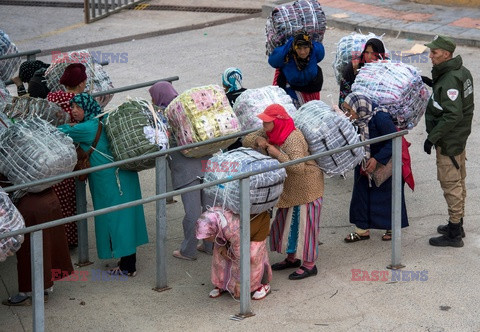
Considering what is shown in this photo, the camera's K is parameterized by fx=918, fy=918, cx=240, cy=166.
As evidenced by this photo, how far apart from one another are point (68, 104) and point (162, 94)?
2.37 ft

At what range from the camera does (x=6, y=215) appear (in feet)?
17.9

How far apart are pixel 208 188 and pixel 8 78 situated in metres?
3.61

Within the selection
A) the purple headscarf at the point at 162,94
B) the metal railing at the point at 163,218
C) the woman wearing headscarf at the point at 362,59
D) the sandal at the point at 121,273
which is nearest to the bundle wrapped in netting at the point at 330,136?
the metal railing at the point at 163,218

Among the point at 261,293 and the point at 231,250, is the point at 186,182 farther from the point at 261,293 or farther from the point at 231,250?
the point at 261,293

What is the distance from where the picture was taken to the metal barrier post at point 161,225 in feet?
20.2

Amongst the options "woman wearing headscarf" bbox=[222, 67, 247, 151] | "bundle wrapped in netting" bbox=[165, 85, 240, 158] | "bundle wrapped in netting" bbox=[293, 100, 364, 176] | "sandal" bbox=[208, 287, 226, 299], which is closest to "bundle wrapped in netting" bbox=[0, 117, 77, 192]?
"bundle wrapped in netting" bbox=[165, 85, 240, 158]

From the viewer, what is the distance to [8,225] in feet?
17.9

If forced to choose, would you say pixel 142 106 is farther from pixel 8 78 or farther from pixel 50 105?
pixel 8 78

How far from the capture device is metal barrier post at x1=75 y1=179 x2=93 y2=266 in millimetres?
6688

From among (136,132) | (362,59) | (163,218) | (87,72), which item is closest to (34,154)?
(136,132)

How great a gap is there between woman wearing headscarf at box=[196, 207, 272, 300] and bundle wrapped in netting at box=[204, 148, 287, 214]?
0.10m

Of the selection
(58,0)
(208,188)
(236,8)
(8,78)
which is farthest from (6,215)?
(58,0)

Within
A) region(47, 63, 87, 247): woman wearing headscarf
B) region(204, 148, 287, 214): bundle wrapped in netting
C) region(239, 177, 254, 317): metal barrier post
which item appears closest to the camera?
region(239, 177, 254, 317): metal barrier post

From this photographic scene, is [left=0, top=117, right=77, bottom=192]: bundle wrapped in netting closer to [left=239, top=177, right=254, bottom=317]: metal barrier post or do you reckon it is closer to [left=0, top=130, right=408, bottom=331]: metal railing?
[left=0, top=130, right=408, bottom=331]: metal railing
